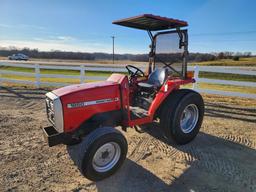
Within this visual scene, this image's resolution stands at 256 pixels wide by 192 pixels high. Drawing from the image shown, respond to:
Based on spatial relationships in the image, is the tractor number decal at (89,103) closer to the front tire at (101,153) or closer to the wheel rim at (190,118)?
the front tire at (101,153)

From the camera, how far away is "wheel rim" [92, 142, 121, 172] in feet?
10.1

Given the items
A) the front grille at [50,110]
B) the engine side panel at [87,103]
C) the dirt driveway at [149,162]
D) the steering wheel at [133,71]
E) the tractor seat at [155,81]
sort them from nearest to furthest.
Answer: the dirt driveway at [149,162] → the engine side panel at [87,103] → the front grille at [50,110] → the tractor seat at [155,81] → the steering wheel at [133,71]

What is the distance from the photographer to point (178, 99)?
400 centimetres

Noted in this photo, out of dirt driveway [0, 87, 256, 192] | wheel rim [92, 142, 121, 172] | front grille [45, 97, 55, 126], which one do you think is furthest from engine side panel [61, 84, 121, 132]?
dirt driveway [0, 87, 256, 192]

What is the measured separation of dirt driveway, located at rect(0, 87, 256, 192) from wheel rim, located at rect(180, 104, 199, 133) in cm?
31

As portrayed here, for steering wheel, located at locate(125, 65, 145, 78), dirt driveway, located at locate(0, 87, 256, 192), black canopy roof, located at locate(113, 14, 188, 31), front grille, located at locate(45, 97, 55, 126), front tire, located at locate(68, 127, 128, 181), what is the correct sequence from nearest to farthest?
front tire, located at locate(68, 127, 128, 181)
dirt driveway, located at locate(0, 87, 256, 192)
front grille, located at locate(45, 97, 55, 126)
black canopy roof, located at locate(113, 14, 188, 31)
steering wheel, located at locate(125, 65, 145, 78)

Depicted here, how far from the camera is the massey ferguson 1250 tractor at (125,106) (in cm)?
310

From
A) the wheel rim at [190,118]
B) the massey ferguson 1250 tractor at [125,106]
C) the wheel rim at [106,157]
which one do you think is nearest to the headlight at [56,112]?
the massey ferguson 1250 tractor at [125,106]

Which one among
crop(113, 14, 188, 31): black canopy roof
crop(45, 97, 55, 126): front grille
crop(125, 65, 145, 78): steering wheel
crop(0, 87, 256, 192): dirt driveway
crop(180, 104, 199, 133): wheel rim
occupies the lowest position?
crop(0, 87, 256, 192): dirt driveway

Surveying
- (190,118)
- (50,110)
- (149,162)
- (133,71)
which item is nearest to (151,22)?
(133,71)

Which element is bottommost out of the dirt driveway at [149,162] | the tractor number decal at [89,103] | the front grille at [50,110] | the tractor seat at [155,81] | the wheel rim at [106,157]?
the dirt driveway at [149,162]

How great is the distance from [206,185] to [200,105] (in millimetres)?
1738

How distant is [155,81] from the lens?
4.45 meters

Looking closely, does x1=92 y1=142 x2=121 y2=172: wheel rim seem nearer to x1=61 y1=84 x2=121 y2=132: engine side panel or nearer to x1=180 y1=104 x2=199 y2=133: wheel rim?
x1=61 y1=84 x2=121 y2=132: engine side panel
